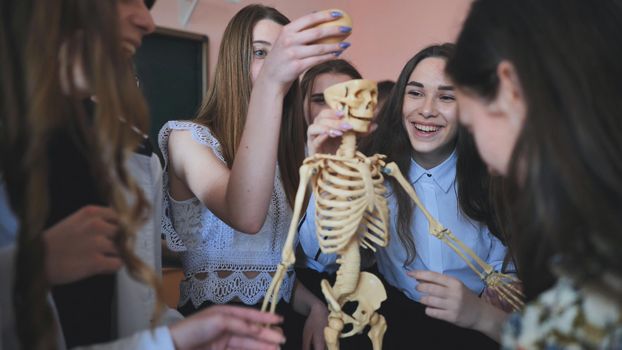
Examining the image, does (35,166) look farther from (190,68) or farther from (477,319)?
(190,68)

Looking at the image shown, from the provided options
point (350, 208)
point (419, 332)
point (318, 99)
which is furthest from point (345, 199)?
point (318, 99)

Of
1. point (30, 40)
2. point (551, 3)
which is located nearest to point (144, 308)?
point (30, 40)

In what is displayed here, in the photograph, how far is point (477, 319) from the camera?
1.05 metres

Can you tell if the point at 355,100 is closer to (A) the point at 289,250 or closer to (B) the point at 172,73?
(A) the point at 289,250

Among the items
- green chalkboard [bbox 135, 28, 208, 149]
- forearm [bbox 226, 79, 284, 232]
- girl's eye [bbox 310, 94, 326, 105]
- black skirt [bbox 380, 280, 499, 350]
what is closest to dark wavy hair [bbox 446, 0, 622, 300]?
forearm [bbox 226, 79, 284, 232]

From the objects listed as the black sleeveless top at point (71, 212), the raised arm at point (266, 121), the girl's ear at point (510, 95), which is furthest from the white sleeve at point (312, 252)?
the girl's ear at point (510, 95)

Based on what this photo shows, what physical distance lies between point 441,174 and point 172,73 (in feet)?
5.87

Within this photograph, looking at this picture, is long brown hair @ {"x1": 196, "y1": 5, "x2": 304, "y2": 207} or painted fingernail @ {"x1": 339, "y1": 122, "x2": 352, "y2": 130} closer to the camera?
painted fingernail @ {"x1": 339, "y1": 122, "x2": 352, "y2": 130}

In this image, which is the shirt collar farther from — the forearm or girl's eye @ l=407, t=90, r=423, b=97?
the forearm

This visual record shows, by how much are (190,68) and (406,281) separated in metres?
1.92

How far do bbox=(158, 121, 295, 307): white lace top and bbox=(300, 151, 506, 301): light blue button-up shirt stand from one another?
12cm

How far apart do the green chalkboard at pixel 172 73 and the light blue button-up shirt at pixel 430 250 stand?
1.54 metres

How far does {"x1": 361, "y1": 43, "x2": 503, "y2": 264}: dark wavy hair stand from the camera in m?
1.34

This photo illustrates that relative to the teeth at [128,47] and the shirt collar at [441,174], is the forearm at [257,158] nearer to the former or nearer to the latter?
the teeth at [128,47]
